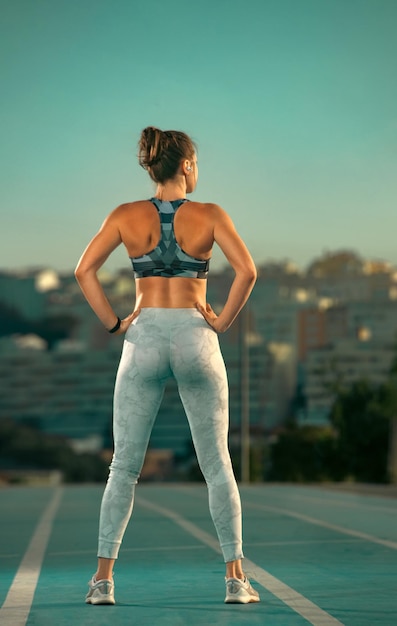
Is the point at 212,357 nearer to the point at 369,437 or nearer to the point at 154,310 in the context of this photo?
the point at 154,310

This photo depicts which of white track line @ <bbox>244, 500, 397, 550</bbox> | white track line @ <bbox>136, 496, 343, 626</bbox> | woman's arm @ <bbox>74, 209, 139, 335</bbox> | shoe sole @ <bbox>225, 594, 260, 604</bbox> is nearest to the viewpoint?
white track line @ <bbox>136, 496, 343, 626</bbox>

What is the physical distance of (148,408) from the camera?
303 inches

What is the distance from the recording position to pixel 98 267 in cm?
786

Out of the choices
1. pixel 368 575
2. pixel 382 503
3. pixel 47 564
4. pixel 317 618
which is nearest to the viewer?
pixel 317 618

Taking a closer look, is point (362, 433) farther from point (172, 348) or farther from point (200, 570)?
point (172, 348)

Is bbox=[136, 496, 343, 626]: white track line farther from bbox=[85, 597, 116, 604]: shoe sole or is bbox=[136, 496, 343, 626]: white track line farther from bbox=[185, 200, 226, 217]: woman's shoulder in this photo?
bbox=[185, 200, 226, 217]: woman's shoulder

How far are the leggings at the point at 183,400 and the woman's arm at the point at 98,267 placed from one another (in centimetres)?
16

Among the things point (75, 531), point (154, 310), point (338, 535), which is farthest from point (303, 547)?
point (154, 310)

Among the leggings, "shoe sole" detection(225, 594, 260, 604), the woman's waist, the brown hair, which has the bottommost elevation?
"shoe sole" detection(225, 594, 260, 604)

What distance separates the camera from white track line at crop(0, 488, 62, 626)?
7.29m

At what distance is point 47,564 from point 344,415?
5496cm

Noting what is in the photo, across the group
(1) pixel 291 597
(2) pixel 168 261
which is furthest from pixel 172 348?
(1) pixel 291 597

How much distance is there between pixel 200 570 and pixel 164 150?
3172mm

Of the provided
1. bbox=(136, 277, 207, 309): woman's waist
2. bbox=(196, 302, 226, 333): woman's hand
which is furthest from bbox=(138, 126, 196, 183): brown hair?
bbox=(196, 302, 226, 333): woman's hand
